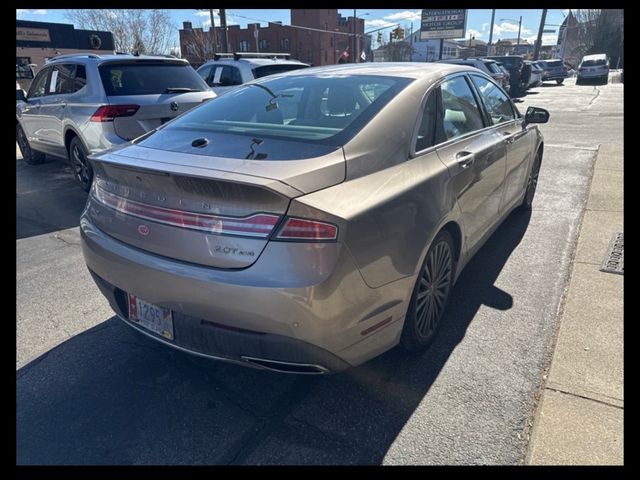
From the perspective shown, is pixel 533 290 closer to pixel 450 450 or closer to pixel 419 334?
pixel 419 334

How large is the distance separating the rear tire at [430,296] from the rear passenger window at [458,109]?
0.77 metres

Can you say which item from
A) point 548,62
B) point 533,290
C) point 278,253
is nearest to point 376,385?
point 278,253

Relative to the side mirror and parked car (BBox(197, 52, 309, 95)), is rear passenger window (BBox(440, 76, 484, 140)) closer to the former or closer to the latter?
the side mirror

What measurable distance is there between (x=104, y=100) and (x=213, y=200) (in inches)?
181

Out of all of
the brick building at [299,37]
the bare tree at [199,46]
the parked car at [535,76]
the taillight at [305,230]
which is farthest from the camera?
the brick building at [299,37]

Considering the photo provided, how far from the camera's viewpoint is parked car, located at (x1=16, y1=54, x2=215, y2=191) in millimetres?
5730

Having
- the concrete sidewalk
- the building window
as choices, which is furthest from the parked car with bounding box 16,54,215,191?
the building window

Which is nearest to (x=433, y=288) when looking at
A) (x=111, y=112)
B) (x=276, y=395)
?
(x=276, y=395)

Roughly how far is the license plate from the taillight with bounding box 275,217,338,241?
0.75 metres

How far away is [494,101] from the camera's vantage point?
4.08m

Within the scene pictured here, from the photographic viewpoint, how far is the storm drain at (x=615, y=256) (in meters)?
3.82

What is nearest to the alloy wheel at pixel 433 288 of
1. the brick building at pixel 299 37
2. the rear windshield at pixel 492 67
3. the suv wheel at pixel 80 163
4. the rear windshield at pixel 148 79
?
the rear windshield at pixel 148 79

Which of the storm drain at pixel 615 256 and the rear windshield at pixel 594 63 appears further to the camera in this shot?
the rear windshield at pixel 594 63

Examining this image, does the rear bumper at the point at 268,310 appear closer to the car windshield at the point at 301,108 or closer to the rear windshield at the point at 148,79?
the car windshield at the point at 301,108
